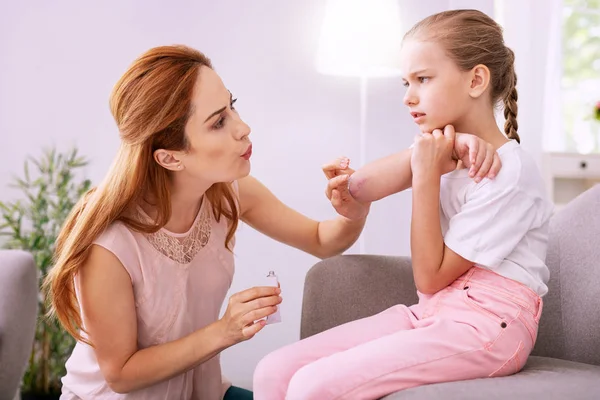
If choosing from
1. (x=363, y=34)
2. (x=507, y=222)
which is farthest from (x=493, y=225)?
(x=363, y=34)

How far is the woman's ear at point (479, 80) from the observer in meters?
1.50

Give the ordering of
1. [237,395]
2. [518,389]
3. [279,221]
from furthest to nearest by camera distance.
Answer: [279,221] → [237,395] → [518,389]

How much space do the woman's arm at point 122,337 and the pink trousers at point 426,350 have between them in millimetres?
181

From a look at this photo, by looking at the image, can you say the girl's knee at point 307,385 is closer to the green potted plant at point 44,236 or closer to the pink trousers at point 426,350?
the pink trousers at point 426,350

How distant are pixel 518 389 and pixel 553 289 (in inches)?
23.5

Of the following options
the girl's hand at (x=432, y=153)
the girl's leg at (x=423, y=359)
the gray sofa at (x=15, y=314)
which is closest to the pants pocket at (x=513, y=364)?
the girl's leg at (x=423, y=359)

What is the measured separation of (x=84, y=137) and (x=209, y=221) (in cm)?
156

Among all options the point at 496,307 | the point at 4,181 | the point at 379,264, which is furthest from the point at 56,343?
the point at 496,307

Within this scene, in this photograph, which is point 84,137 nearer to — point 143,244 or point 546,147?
point 143,244

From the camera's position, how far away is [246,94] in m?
3.24

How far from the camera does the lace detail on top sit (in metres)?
1.67

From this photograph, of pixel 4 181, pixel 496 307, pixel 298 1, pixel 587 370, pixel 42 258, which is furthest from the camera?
pixel 298 1

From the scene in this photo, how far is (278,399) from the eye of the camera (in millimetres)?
1404

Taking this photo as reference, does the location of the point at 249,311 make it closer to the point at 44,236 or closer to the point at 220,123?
the point at 220,123
